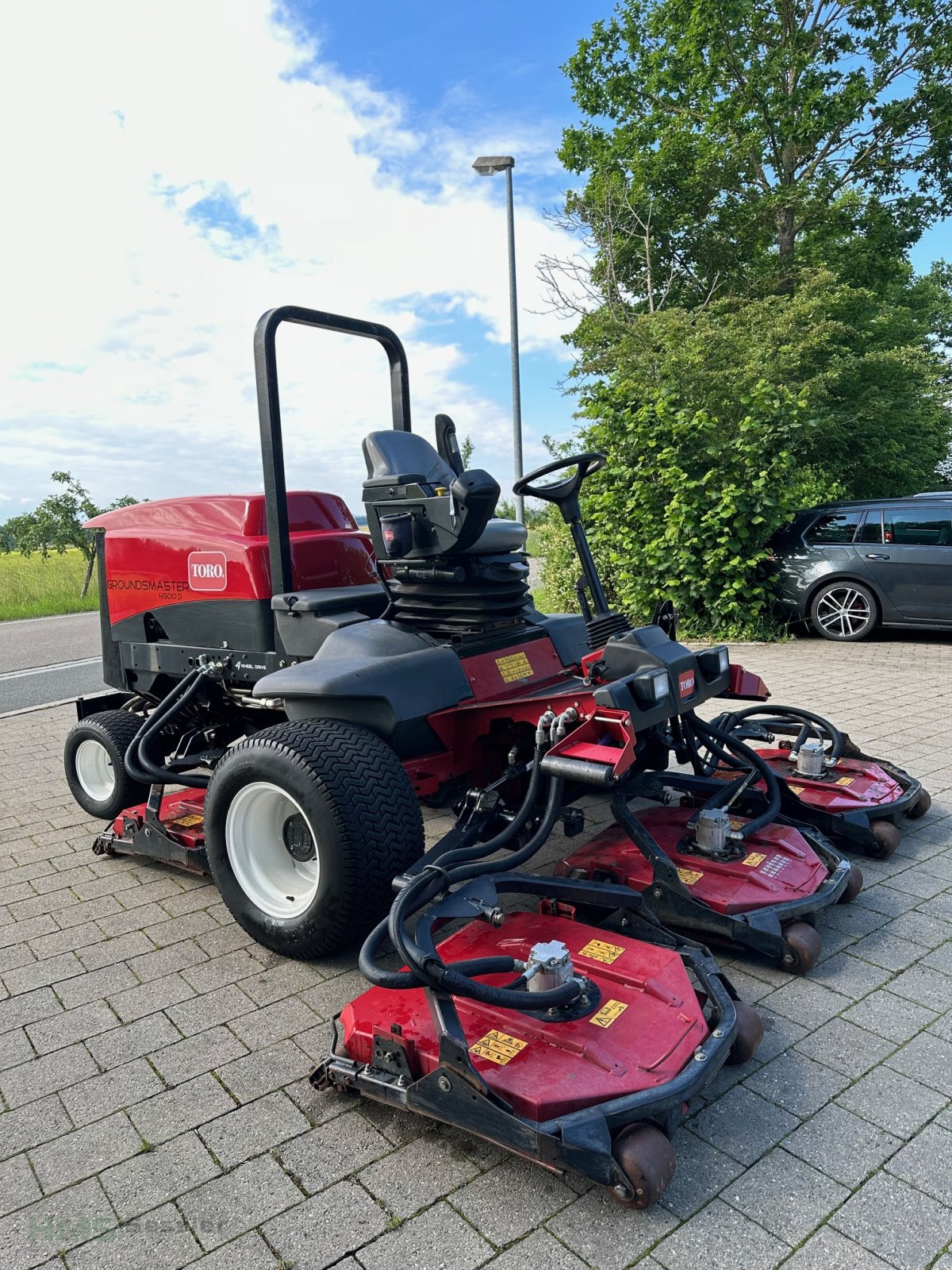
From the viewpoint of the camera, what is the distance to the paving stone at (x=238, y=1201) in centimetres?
193

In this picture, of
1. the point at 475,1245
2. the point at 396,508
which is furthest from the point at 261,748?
the point at 475,1245

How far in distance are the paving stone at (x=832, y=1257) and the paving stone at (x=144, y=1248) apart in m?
1.24

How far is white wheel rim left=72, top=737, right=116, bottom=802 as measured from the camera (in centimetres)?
461

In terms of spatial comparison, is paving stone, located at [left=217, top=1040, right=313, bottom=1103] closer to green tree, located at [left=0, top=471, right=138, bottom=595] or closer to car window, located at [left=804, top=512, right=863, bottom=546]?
car window, located at [left=804, top=512, right=863, bottom=546]

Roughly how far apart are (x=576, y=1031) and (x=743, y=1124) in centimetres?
48

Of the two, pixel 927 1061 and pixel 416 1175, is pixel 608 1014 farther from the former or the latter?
pixel 927 1061

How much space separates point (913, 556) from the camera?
29.5ft

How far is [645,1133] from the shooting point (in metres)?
1.92

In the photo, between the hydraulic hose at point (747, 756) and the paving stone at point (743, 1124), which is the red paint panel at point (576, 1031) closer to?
the paving stone at point (743, 1124)

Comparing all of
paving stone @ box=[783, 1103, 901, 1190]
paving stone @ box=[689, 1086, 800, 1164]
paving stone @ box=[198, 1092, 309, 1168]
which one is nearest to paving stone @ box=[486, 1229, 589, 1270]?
paving stone @ box=[689, 1086, 800, 1164]

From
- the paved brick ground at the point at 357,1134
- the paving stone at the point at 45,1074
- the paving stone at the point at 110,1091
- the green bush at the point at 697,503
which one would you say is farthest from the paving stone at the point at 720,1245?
the green bush at the point at 697,503

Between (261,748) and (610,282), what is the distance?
48.2 ft

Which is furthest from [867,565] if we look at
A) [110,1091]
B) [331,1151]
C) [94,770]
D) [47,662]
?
[47,662]

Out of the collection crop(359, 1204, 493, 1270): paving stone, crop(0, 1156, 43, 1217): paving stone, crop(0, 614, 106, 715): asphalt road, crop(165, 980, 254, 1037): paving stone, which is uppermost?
crop(0, 614, 106, 715): asphalt road
